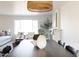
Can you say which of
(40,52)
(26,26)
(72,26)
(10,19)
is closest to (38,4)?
(40,52)

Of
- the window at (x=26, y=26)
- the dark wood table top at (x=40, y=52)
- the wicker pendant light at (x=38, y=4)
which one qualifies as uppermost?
the wicker pendant light at (x=38, y=4)

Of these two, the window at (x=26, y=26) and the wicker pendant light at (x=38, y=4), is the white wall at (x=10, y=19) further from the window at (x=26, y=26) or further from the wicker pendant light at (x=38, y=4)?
the wicker pendant light at (x=38, y=4)

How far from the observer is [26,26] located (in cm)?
1022

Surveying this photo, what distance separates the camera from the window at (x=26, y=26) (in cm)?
1010

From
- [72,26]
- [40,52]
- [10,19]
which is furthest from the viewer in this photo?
[10,19]

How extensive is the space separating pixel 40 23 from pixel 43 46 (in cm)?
766

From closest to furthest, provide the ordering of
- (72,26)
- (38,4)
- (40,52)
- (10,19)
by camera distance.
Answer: (38,4) → (40,52) → (72,26) → (10,19)

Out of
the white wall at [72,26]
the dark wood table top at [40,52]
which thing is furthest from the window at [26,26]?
the dark wood table top at [40,52]

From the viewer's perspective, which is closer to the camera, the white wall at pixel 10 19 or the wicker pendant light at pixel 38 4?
the wicker pendant light at pixel 38 4

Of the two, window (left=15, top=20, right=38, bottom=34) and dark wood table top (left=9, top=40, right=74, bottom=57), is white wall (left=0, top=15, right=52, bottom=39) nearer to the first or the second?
window (left=15, top=20, right=38, bottom=34)

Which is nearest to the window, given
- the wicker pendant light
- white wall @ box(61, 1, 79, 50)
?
white wall @ box(61, 1, 79, 50)

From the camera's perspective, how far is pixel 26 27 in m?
10.2

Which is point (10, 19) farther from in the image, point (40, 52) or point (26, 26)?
point (40, 52)

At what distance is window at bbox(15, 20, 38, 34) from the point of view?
10102 millimetres
